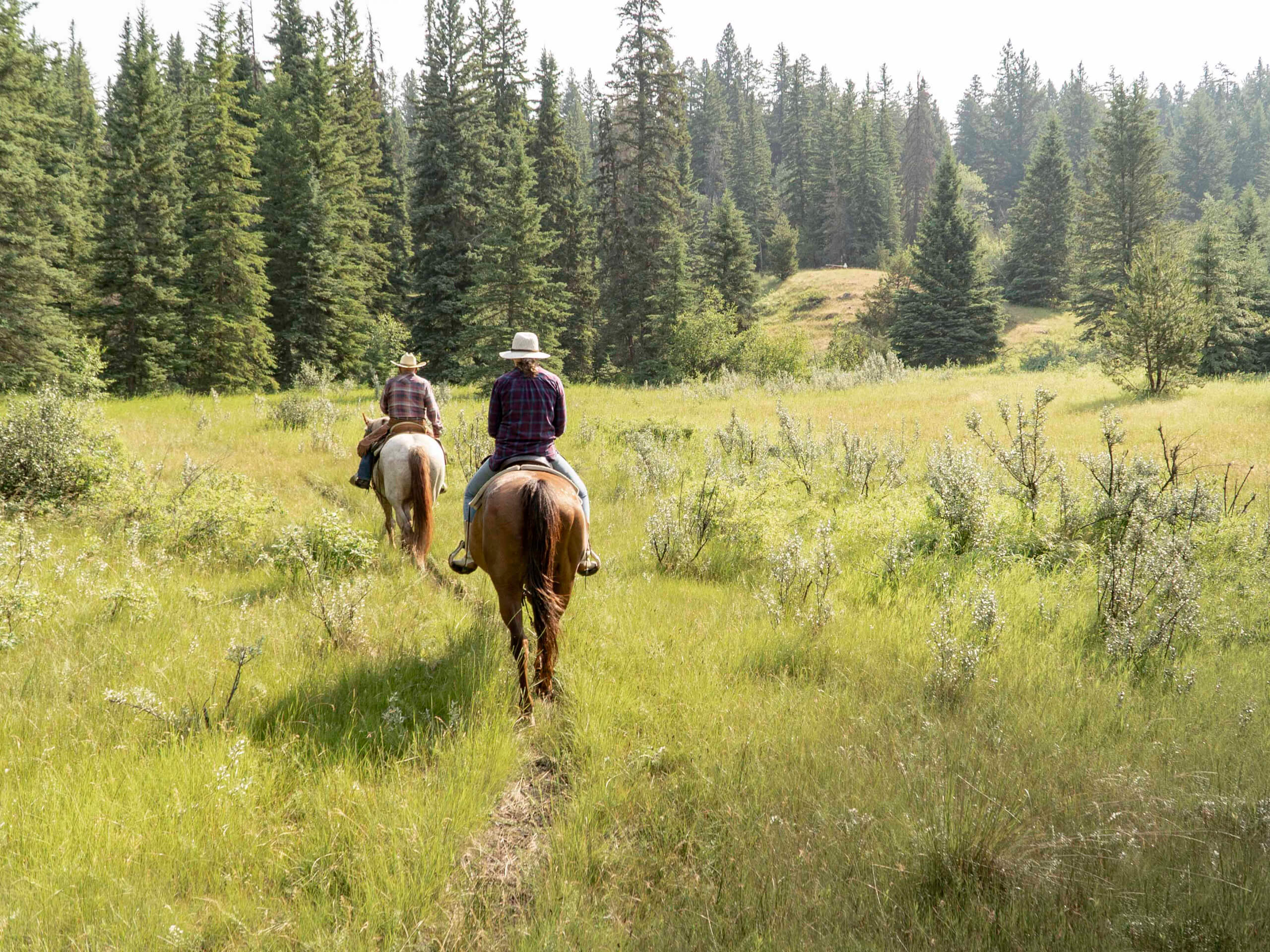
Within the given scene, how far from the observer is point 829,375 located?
25984mm

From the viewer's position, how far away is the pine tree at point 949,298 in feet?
131

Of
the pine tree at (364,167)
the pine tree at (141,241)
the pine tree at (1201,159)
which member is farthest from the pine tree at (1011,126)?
the pine tree at (141,241)

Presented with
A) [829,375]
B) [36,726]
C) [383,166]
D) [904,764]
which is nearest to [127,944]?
[36,726]

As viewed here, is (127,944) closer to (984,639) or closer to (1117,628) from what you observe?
(984,639)

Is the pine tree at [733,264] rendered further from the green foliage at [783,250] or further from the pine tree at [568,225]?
the green foliage at [783,250]

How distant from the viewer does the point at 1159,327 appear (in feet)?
64.1

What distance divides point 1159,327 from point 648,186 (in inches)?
958

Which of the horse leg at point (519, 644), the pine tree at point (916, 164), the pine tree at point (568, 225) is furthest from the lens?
the pine tree at point (916, 164)

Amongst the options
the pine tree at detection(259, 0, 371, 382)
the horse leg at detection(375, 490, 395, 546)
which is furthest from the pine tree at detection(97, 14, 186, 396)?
the horse leg at detection(375, 490, 395, 546)

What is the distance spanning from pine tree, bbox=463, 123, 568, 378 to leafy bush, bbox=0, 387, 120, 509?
18052mm

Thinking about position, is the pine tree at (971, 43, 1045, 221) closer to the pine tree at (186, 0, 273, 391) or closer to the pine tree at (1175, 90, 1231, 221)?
the pine tree at (1175, 90, 1231, 221)

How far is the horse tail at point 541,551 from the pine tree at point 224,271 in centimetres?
2630

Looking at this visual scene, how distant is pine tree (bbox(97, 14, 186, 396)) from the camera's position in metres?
25.0

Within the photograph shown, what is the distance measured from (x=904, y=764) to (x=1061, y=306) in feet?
200
